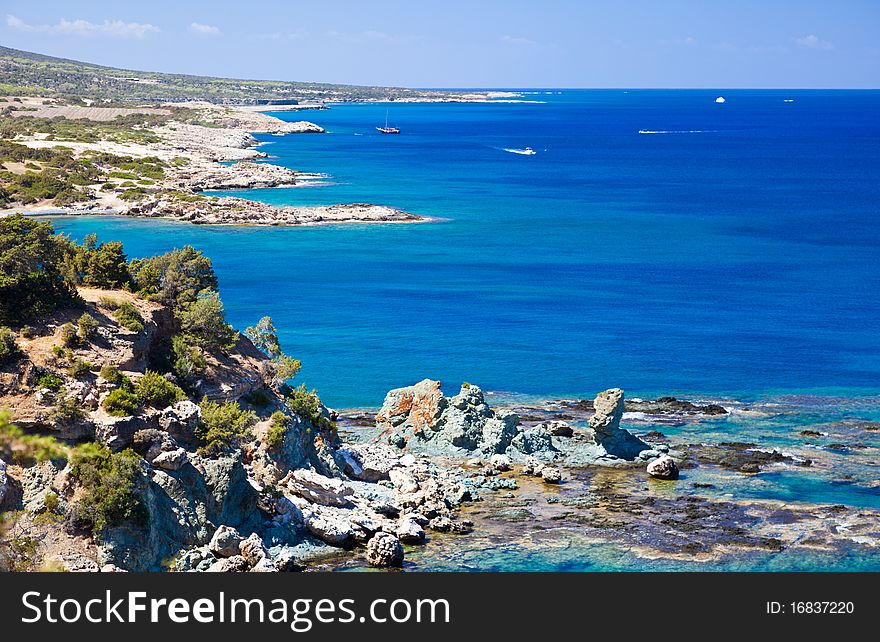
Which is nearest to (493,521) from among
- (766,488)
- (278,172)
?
(766,488)

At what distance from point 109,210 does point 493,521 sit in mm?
103791

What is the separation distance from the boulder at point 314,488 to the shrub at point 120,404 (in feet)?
24.6

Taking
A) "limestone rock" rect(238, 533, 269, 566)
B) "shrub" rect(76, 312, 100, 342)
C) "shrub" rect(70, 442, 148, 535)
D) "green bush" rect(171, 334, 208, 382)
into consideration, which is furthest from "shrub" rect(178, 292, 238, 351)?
"shrub" rect(70, 442, 148, 535)

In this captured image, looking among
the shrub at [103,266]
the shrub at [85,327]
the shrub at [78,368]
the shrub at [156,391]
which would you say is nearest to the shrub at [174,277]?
the shrub at [103,266]

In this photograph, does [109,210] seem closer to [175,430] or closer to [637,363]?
[637,363]

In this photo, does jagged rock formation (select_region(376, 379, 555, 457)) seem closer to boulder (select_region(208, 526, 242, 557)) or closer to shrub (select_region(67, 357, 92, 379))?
boulder (select_region(208, 526, 242, 557))

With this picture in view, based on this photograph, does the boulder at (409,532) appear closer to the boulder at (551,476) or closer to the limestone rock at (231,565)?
the limestone rock at (231,565)

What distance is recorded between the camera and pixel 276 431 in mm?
40219

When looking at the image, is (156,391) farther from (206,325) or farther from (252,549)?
(252,549)

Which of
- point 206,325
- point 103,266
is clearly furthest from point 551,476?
point 103,266

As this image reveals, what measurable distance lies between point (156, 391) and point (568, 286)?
6318cm

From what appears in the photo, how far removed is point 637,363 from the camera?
67.6 metres

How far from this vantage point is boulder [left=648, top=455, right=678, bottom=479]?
46469 mm

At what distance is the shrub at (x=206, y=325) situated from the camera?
139 ft
